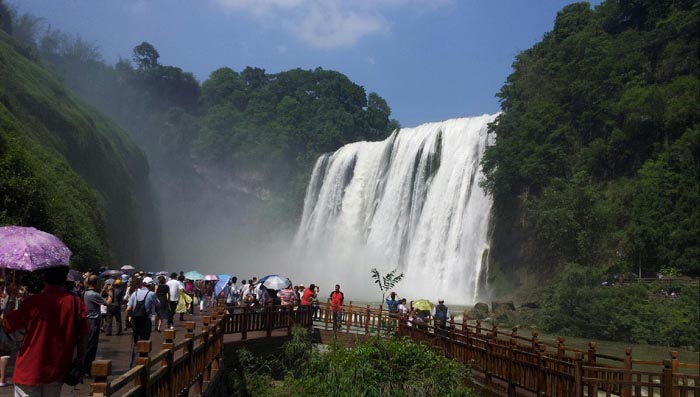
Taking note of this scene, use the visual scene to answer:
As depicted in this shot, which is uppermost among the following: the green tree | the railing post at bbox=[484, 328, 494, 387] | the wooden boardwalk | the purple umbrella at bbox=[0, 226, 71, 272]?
the green tree

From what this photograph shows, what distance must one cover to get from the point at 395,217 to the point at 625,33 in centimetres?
1840

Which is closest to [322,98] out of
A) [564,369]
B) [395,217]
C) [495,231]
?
[395,217]

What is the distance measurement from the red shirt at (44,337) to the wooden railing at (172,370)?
464 mm

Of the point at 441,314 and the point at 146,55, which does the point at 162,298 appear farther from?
the point at 146,55

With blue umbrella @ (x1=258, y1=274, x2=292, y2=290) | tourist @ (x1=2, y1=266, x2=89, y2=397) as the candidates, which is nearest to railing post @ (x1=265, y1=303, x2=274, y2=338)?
blue umbrella @ (x1=258, y1=274, x2=292, y2=290)

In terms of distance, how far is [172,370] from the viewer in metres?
7.65

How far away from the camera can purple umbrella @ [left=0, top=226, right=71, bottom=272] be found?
7.38 metres

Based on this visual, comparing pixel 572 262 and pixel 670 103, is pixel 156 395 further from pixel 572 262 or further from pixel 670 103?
pixel 670 103

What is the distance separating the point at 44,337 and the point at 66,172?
27.0 m

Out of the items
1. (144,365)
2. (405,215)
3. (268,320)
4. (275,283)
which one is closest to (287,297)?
(275,283)

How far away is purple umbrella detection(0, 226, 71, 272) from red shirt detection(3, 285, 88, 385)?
201 centimetres

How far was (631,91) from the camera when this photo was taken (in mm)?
33000

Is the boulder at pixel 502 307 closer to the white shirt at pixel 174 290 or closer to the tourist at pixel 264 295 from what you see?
the tourist at pixel 264 295

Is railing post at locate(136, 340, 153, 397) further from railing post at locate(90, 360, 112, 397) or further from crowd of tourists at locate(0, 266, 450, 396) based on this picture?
railing post at locate(90, 360, 112, 397)
